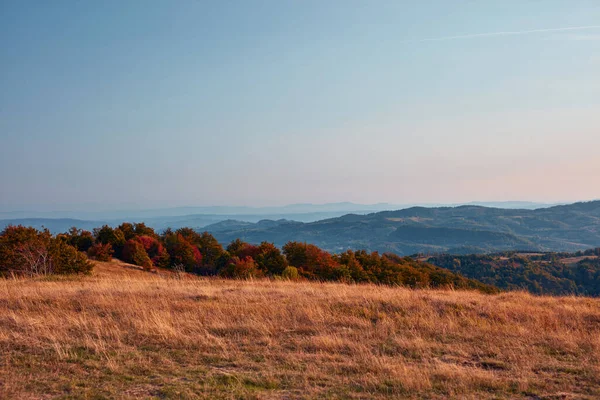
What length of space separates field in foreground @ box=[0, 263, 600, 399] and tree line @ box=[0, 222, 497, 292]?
11.5m

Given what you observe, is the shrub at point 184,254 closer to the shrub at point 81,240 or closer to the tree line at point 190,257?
the tree line at point 190,257

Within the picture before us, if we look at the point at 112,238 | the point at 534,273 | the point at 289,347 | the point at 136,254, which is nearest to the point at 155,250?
the point at 136,254

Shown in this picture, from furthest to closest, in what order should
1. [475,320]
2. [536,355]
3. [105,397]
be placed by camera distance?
[475,320]
[536,355]
[105,397]

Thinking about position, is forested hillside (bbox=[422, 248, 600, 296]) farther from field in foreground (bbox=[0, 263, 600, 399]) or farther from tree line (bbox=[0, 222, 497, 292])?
field in foreground (bbox=[0, 263, 600, 399])

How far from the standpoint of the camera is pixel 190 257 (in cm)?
3947

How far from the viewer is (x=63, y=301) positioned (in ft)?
36.6

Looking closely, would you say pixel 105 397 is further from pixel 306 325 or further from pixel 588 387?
pixel 588 387

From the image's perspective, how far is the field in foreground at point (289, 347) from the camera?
5793 millimetres

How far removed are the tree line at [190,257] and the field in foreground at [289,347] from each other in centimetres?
1148

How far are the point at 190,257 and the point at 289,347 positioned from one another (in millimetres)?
33399

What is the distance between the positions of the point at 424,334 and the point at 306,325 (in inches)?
106

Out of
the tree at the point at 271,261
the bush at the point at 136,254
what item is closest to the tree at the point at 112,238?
the bush at the point at 136,254

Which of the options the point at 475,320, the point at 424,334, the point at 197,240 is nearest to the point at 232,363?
the point at 424,334

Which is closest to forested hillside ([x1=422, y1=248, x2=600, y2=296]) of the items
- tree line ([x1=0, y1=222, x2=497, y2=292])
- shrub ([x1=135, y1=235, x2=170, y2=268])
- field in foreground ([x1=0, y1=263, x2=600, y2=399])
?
tree line ([x1=0, y1=222, x2=497, y2=292])
